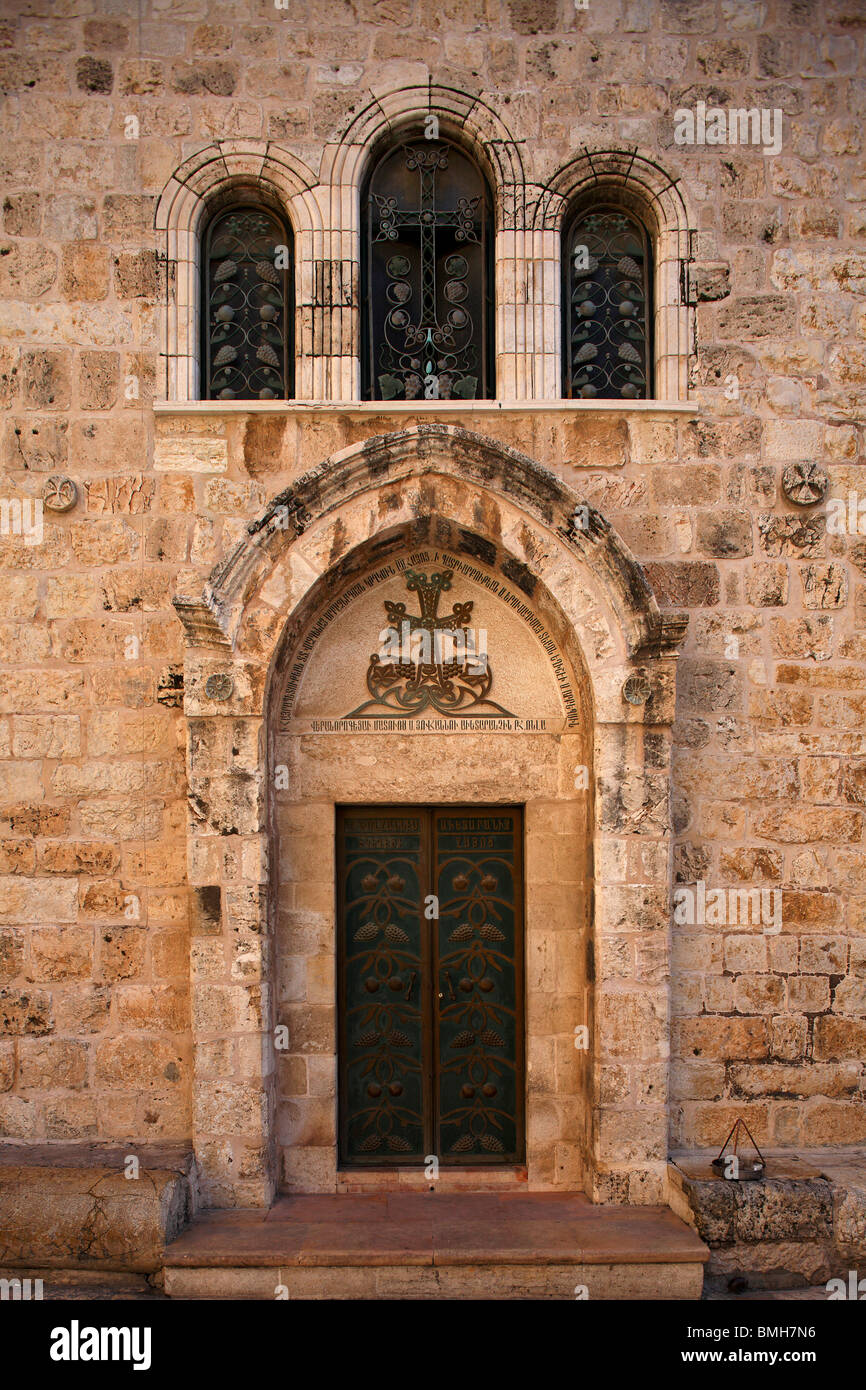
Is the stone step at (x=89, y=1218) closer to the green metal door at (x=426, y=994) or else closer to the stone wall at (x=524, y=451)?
the stone wall at (x=524, y=451)

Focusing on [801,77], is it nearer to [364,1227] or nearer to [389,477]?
[389,477]

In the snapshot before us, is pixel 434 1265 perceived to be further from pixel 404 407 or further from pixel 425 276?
pixel 425 276

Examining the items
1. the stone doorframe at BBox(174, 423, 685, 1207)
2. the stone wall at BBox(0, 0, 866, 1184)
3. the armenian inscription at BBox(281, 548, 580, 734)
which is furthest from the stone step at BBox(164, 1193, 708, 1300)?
the armenian inscription at BBox(281, 548, 580, 734)

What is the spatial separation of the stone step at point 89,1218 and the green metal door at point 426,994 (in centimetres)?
119

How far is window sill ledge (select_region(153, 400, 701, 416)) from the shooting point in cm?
550

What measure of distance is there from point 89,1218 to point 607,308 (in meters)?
5.62

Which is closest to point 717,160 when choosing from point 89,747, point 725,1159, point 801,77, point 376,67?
point 801,77

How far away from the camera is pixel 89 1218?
4.91 metres

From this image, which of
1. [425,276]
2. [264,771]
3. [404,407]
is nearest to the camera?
[264,771]

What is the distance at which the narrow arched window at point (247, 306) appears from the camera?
18.8 ft

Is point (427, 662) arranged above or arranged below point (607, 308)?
below

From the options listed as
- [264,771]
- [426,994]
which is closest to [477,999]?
[426,994]

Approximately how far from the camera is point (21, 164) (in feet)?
18.3

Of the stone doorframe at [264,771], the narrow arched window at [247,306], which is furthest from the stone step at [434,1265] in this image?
the narrow arched window at [247,306]
